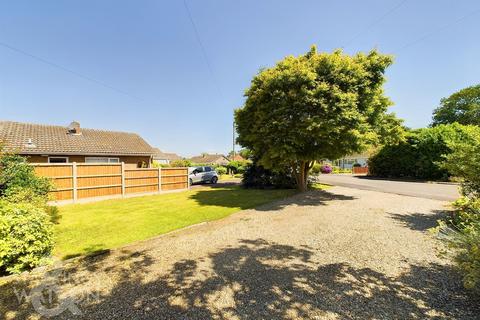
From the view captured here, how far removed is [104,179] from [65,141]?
8.60 m

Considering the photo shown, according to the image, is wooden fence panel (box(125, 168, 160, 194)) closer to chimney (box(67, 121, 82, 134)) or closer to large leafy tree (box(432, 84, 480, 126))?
chimney (box(67, 121, 82, 134))

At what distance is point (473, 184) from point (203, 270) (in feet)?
25.3

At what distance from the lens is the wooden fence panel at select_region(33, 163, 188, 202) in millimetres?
11297

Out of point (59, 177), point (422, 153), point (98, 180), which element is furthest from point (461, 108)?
point (59, 177)

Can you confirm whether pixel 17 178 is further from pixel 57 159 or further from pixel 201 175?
pixel 201 175

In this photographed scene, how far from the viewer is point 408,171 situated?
23.7 m

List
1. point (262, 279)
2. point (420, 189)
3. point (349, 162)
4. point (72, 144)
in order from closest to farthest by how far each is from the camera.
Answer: point (262, 279) < point (420, 189) < point (72, 144) < point (349, 162)

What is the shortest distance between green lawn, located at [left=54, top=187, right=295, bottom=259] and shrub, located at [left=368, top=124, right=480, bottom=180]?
19.1 m

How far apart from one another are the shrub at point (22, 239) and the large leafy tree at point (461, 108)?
5865 cm

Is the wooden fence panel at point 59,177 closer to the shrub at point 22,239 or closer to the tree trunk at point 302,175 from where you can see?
the shrub at point 22,239

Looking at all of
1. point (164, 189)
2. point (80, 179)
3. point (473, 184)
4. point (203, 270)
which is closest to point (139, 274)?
point (203, 270)

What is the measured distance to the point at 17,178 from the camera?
9102 millimetres

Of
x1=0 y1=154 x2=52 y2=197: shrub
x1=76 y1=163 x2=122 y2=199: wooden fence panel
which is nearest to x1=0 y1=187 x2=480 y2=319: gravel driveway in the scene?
x1=0 y1=154 x2=52 y2=197: shrub

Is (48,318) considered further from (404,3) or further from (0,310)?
(404,3)
